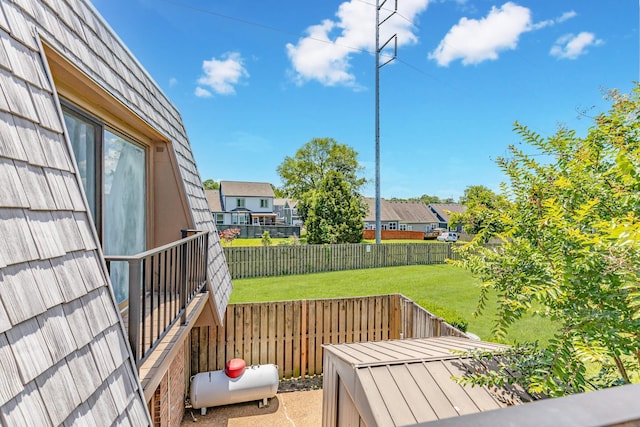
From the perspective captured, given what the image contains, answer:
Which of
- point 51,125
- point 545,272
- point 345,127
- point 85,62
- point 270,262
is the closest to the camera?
point 51,125

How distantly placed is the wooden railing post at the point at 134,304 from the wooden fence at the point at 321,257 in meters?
10.8

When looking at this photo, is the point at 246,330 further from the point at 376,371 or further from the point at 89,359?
the point at 89,359

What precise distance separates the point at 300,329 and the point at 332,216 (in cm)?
1281

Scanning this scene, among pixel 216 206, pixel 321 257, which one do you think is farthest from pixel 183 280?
pixel 216 206

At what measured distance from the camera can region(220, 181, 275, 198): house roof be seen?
36.9 m

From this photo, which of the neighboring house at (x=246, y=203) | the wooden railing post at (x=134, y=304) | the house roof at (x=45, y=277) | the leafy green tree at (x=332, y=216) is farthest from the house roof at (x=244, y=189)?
the house roof at (x=45, y=277)

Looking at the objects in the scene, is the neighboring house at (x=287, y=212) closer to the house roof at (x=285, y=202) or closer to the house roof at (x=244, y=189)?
the house roof at (x=285, y=202)

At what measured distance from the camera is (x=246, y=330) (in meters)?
6.09

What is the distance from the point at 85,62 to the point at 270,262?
38.0 feet

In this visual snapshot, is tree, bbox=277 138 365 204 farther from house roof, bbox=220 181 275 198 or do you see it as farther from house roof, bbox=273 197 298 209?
house roof, bbox=273 197 298 209

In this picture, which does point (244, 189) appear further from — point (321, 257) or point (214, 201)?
point (321, 257)

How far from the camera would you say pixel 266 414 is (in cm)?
516

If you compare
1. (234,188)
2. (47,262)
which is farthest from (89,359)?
(234,188)

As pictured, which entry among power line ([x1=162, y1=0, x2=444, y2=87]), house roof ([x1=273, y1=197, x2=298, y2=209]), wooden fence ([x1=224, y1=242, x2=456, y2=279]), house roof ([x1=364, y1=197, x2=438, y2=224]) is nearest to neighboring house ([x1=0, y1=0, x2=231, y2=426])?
power line ([x1=162, y1=0, x2=444, y2=87])
